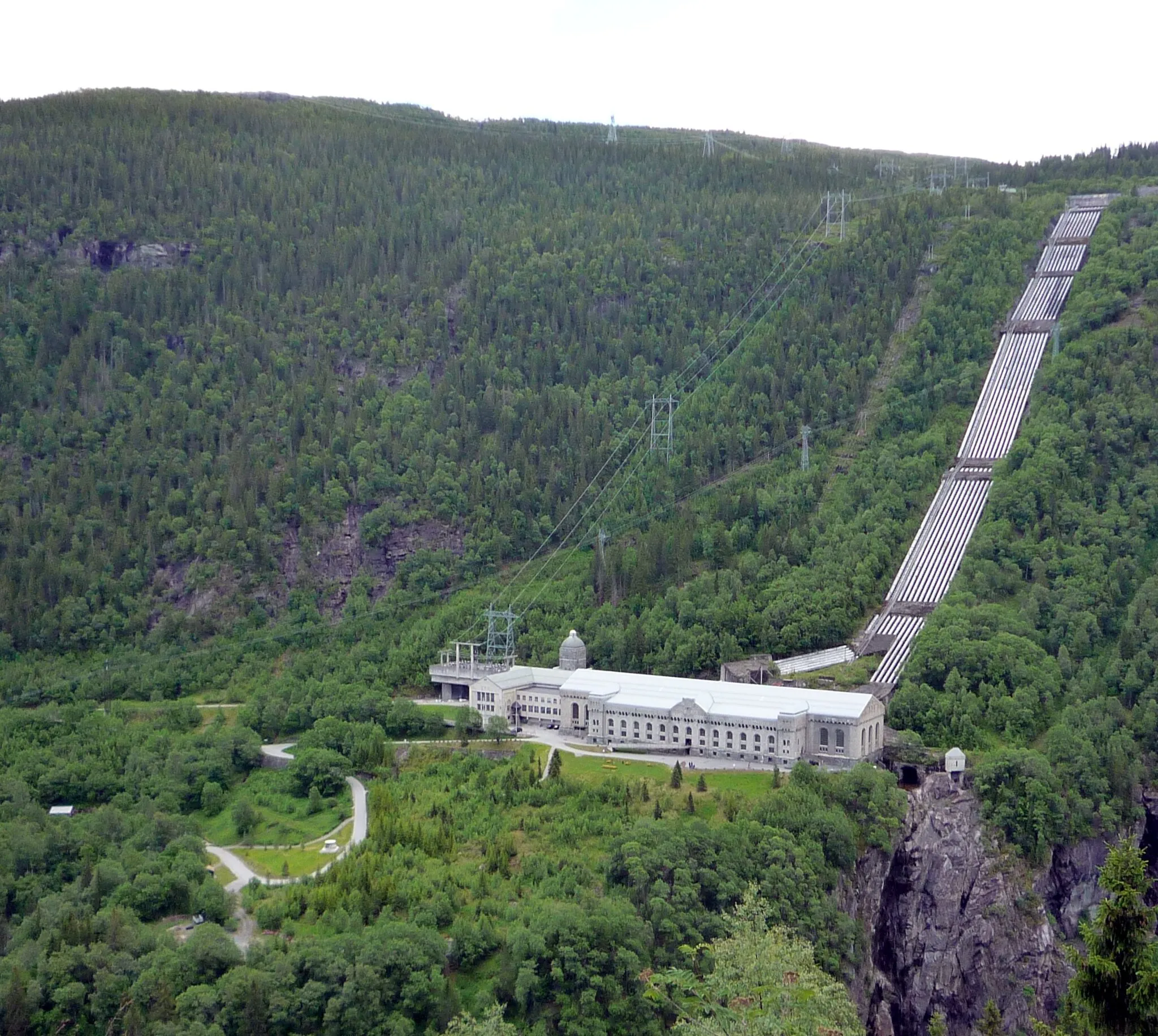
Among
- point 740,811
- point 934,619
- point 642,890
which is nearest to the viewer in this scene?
point 642,890

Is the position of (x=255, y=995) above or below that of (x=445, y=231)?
below

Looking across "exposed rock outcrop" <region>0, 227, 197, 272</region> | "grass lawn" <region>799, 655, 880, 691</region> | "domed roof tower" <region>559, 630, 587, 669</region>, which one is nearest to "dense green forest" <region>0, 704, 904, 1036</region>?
"domed roof tower" <region>559, 630, 587, 669</region>

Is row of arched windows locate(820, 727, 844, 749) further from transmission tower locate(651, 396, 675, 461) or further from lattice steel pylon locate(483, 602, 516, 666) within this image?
transmission tower locate(651, 396, 675, 461)

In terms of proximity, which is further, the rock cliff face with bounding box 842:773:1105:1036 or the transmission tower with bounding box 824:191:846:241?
the transmission tower with bounding box 824:191:846:241

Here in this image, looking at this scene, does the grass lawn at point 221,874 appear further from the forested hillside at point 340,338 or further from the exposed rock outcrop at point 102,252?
the exposed rock outcrop at point 102,252

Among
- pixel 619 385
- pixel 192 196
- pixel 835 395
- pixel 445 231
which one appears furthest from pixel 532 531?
pixel 192 196

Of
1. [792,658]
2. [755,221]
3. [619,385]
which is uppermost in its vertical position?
[755,221]

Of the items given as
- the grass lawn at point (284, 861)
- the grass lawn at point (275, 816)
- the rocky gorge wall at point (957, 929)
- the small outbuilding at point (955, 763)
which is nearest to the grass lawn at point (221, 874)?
the grass lawn at point (284, 861)

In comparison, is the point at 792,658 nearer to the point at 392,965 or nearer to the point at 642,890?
the point at 642,890
